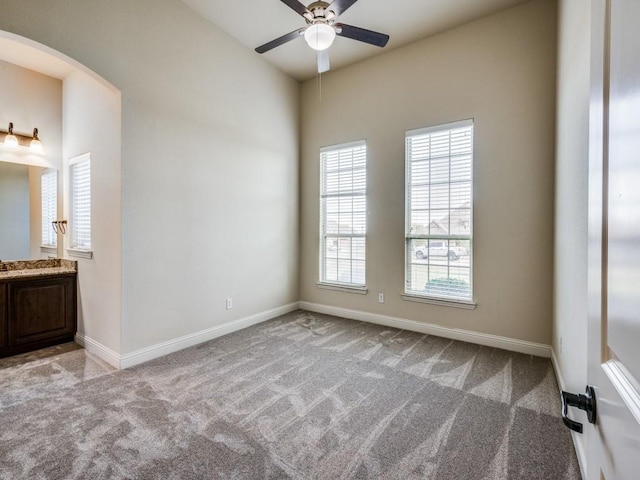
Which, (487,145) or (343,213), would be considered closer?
(487,145)

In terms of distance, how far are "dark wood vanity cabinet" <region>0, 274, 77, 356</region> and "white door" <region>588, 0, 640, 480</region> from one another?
15.3ft

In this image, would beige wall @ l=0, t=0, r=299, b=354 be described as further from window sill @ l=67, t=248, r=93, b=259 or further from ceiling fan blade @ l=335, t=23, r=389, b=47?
ceiling fan blade @ l=335, t=23, r=389, b=47

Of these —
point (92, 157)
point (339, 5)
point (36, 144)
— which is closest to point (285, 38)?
point (339, 5)

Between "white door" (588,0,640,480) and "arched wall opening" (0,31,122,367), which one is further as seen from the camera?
"arched wall opening" (0,31,122,367)

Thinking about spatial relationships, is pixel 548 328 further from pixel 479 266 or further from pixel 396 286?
pixel 396 286

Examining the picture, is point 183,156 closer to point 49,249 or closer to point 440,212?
point 49,249

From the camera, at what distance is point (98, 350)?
11.0ft

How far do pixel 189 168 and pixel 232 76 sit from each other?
55.5 inches

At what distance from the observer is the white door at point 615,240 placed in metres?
0.53

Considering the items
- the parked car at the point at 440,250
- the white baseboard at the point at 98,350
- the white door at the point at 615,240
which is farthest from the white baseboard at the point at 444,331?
the white door at the point at 615,240

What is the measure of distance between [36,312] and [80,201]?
1322mm

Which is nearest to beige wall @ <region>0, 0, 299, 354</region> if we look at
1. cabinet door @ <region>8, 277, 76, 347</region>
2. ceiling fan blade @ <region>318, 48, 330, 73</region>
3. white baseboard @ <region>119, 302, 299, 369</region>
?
white baseboard @ <region>119, 302, 299, 369</region>

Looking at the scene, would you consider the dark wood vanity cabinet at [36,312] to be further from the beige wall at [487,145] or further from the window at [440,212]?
the window at [440,212]

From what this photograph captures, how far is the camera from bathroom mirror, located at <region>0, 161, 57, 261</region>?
3.80 m
